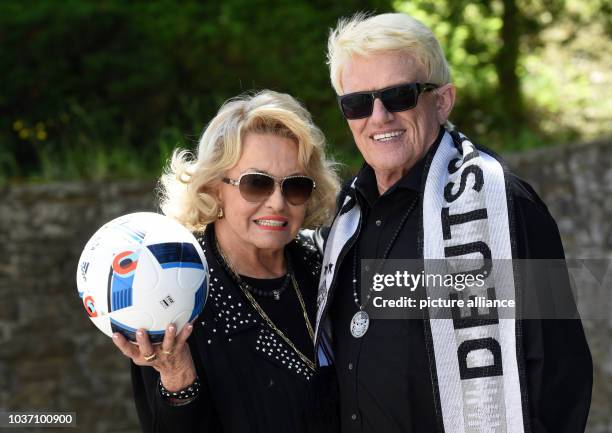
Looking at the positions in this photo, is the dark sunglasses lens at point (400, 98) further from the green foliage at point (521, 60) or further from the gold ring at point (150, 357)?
the green foliage at point (521, 60)

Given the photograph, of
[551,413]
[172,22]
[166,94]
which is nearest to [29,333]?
[166,94]

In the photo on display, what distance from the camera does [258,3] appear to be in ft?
27.8

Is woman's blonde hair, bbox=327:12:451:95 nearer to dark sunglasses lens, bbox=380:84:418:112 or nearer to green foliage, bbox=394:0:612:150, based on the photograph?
dark sunglasses lens, bbox=380:84:418:112

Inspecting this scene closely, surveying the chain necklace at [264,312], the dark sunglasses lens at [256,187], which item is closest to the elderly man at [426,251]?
the chain necklace at [264,312]

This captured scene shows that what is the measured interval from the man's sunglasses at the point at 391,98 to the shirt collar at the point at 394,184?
0.19m

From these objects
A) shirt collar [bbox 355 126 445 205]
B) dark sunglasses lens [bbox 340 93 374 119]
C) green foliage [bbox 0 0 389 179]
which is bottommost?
shirt collar [bbox 355 126 445 205]

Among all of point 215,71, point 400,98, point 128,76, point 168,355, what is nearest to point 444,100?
point 400,98

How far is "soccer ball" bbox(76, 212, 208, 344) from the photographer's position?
287 centimetres

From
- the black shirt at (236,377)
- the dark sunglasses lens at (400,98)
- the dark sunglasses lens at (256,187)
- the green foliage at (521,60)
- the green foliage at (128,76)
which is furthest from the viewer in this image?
the green foliage at (521,60)

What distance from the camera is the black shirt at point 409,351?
9.51 ft

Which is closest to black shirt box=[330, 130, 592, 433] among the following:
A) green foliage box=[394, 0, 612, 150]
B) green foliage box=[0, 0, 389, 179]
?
green foliage box=[0, 0, 389, 179]

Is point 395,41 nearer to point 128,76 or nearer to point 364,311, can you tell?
point 364,311

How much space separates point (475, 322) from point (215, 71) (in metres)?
5.52

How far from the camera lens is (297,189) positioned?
355 centimetres
